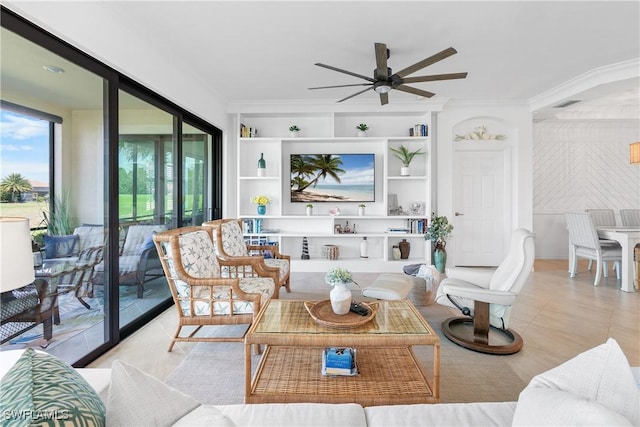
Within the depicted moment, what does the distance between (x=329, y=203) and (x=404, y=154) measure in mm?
1439

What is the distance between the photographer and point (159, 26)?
268cm

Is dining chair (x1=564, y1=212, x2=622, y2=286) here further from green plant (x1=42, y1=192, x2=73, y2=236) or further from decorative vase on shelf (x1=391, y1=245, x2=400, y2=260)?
green plant (x1=42, y1=192, x2=73, y2=236)

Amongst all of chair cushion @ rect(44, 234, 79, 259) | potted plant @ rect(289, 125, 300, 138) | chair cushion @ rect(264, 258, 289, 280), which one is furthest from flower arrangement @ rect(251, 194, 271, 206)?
chair cushion @ rect(44, 234, 79, 259)

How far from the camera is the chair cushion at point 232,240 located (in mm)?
3303

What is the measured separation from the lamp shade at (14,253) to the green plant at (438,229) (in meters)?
4.51

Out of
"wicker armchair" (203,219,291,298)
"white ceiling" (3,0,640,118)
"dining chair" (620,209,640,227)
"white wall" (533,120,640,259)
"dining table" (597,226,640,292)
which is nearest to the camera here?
"white ceiling" (3,0,640,118)

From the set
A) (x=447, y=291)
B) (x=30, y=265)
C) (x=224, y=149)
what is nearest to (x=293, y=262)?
(x=224, y=149)

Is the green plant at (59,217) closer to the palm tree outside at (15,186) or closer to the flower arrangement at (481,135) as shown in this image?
the palm tree outside at (15,186)

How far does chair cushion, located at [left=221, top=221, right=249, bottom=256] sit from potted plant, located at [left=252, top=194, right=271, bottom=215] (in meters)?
1.28

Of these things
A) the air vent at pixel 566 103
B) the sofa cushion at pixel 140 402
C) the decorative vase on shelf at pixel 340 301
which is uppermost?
the air vent at pixel 566 103

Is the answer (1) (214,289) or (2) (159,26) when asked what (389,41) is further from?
(1) (214,289)

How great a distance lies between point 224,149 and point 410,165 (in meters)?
3.08

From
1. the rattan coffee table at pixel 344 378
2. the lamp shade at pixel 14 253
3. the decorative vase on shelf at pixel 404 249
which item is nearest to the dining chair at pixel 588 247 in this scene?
Answer: the decorative vase on shelf at pixel 404 249

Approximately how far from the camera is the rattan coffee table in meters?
1.58
